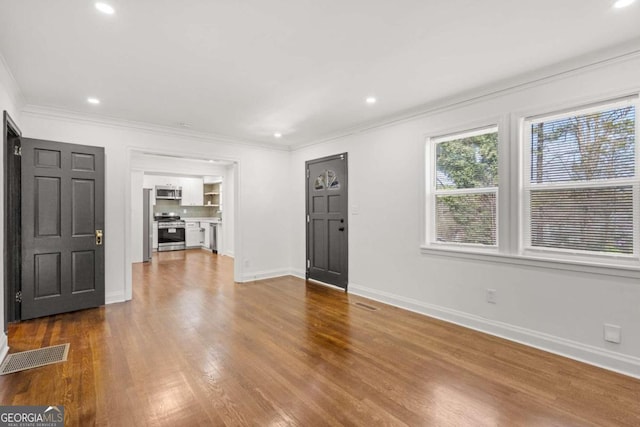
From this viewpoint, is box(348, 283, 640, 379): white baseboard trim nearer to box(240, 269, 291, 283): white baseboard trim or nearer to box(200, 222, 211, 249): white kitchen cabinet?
box(240, 269, 291, 283): white baseboard trim

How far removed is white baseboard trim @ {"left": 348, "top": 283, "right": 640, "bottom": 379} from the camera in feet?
8.29

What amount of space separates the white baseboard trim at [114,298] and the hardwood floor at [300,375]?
394 mm

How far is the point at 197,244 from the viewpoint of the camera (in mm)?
10148

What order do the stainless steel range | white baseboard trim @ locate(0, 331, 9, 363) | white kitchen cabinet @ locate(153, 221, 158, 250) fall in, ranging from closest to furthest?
1. white baseboard trim @ locate(0, 331, 9, 363)
2. white kitchen cabinet @ locate(153, 221, 158, 250)
3. the stainless steel range

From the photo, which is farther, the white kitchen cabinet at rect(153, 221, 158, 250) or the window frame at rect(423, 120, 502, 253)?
the white kitchen cabinet at rect(153, 221, 158, 250)

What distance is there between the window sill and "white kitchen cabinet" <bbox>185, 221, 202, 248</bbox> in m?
7.98

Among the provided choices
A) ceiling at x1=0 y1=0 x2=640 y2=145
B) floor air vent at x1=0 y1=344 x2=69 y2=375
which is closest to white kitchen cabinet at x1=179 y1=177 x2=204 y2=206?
ceiling at x1=0 y1=0 x2=640 y2=145

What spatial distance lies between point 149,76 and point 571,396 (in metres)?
4.25

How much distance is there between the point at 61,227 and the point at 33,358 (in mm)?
1730

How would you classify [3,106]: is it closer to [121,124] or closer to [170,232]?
[121,124]

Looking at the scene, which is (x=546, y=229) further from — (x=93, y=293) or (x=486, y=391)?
(x=93, y=293)

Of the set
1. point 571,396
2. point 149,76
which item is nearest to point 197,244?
point 149,76

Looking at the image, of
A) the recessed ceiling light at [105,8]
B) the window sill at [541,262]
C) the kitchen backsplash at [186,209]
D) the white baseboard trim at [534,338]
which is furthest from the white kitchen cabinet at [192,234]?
the recessed ceiling light at [105,8]

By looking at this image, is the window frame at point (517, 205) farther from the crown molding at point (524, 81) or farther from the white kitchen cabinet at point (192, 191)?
the white kitchen cabinet at point (192, 191)
